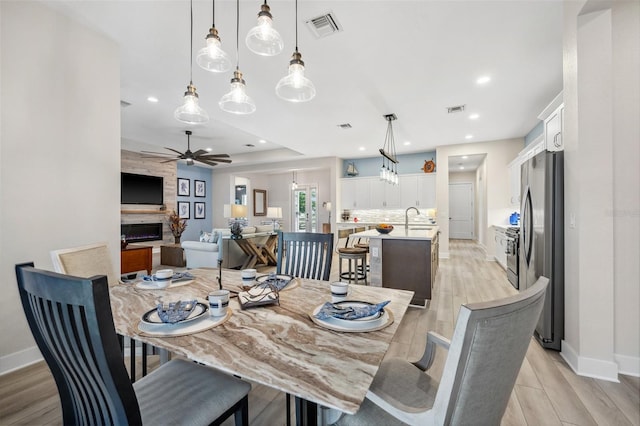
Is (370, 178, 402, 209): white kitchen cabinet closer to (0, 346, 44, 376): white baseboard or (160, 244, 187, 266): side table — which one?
(160, 244, 187, 266): side table

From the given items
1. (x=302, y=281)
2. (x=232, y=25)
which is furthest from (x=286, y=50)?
(x=302, y=281)

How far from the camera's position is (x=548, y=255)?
232cm

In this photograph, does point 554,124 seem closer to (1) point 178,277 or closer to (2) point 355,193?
(1) point 178,277

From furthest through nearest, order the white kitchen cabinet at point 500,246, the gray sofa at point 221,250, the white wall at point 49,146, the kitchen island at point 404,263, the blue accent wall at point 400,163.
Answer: the blue accent wall at point 400,163
the white kitchen cabinet at point 500,246
the gray sofa at point 221,250
the kitchen island at point 404,263
the white wall at point 49,146

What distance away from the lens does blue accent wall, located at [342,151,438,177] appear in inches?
294

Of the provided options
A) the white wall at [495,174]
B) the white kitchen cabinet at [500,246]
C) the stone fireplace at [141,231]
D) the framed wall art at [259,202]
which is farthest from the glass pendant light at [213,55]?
the framed wall art at [259,202]

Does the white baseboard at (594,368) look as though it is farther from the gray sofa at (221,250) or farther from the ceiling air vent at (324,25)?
the gray sofa at (221,250)

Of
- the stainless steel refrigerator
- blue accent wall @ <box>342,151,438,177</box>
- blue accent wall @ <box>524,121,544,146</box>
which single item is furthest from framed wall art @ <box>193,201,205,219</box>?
blue accent wall @ <box>524,121,544,146</box>

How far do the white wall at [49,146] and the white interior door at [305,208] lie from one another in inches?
303

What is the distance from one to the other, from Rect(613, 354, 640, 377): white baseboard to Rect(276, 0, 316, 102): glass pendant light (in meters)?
2.87

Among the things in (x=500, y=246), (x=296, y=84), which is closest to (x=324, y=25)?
(x=296, y=84)

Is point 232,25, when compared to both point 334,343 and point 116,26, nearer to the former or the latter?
point 116,26

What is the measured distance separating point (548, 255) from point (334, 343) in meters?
2.35

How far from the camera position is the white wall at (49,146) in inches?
79.2
